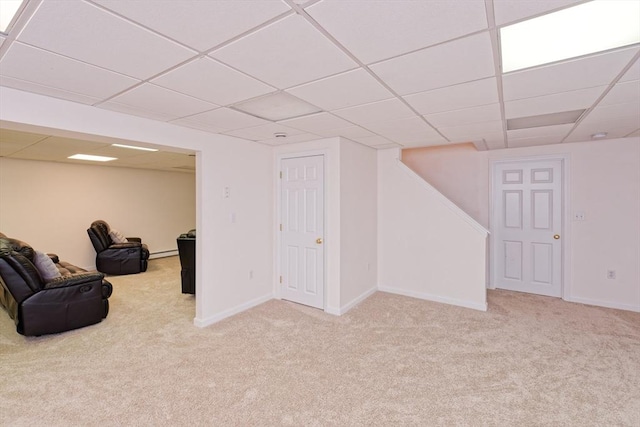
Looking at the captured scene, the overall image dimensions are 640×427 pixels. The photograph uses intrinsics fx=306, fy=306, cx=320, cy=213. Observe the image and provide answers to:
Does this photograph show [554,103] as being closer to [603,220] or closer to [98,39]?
[603,220]

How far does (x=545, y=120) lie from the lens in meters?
3.05

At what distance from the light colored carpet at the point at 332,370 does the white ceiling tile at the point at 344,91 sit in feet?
7.24

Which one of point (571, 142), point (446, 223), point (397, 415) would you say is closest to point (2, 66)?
point (397, 415)

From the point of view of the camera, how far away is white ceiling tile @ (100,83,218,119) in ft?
7.16

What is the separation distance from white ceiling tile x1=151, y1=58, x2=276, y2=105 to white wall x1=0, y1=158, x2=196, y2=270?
558 cm

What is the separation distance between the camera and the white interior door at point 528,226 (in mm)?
4457

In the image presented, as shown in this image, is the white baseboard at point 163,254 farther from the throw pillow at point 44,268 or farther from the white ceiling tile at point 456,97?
the white ceiling tile at point 456,97

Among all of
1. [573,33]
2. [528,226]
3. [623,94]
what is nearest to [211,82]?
[573,33]

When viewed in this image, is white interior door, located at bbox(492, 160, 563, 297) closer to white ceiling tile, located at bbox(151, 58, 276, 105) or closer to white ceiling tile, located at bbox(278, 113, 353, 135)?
white ceiling tile, located at bbox(278, 113, 353, 135)

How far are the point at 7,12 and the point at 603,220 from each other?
5874mm

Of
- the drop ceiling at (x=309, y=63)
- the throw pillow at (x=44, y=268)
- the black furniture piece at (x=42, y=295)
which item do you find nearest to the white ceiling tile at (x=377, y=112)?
the drop ceiling at (x=309, y=63)

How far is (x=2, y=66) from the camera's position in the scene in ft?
5.83

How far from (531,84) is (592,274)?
3525 millimetres

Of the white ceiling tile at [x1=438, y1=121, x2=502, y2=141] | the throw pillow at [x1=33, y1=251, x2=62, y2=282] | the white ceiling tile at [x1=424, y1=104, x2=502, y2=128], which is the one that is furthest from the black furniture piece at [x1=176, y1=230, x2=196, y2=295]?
the white ceiling tile at [x1=438, y1=121, x2=502, y2=141]
